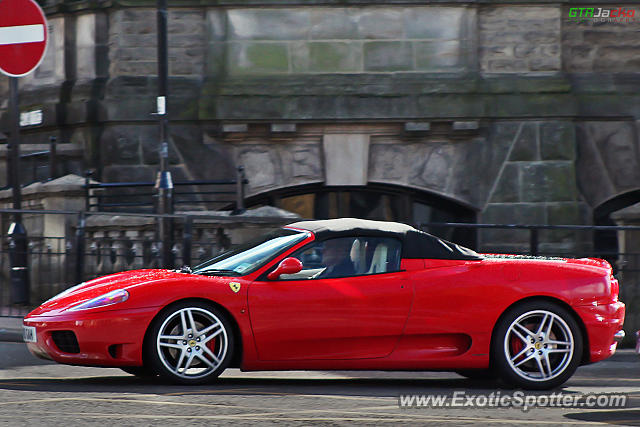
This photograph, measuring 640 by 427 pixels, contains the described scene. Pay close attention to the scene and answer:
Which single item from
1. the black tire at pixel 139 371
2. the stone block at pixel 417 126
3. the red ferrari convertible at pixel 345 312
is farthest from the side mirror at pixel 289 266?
the stone block at pixel 417 126

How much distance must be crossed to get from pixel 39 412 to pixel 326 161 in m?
10.4

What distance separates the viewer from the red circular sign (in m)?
12.0

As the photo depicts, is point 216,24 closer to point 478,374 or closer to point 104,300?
point 478,374

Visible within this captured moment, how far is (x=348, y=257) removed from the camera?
28.2 ft

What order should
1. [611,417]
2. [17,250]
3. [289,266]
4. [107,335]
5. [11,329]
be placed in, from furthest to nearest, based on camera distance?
[17,250], [11,329], [289,266], [107,335], [611,417]

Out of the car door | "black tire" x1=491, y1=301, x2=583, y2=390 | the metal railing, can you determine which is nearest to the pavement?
the car door

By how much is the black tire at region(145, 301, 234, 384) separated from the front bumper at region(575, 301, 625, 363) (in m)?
2.61

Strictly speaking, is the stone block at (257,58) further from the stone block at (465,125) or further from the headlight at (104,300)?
the headlight at (104,300)

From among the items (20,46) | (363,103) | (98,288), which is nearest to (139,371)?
(98,288)

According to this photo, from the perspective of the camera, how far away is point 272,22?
16.6 meters

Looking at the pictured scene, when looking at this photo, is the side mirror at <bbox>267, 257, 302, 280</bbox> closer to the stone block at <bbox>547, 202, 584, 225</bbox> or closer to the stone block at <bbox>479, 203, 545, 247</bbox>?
the stone block at <bbox>479, 203, 545, 247</bbox>

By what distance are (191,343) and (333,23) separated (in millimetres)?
9355

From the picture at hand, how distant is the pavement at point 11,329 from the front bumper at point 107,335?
340 cm

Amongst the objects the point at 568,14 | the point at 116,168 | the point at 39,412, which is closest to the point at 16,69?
the point at 116,168
